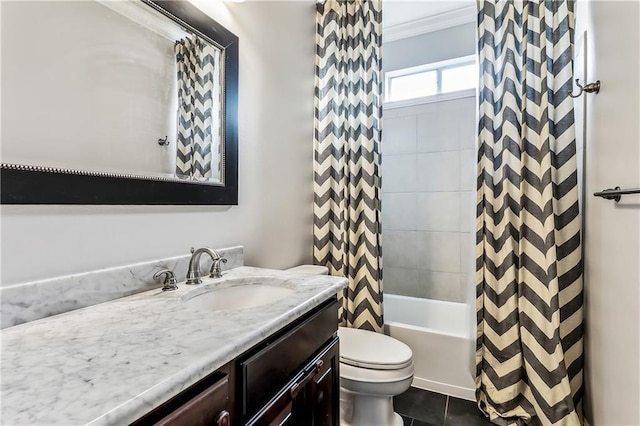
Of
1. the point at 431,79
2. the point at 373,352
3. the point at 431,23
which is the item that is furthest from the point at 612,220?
the point at 431,23

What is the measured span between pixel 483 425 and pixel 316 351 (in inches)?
48.7

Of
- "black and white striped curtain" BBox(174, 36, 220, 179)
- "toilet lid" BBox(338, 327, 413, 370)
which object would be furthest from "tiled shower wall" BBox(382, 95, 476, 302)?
"black and white striped curtain" BBox(174, 36, 220, 179)

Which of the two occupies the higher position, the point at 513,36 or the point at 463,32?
the point at 463,32

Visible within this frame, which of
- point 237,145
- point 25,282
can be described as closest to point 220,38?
point 237,145

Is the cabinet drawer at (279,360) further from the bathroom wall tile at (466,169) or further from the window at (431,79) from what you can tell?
the window at (431,79)

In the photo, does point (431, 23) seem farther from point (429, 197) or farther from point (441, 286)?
point (441, 286)

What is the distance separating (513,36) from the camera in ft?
5.48

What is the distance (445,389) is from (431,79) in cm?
234

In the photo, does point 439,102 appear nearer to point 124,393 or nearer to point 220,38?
point 220,38

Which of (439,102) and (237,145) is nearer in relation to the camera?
(237,145)

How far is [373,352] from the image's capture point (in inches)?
59.5

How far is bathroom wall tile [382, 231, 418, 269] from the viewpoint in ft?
8.81

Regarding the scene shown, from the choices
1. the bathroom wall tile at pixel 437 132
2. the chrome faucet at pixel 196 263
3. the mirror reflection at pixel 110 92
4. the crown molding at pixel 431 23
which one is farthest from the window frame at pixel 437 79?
the chrome faucet at pixel 196 263

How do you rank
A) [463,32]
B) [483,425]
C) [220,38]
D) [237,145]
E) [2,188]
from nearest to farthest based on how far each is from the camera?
[2,188] < [220,38] < [237,145] < [483,425] < [463,32]
